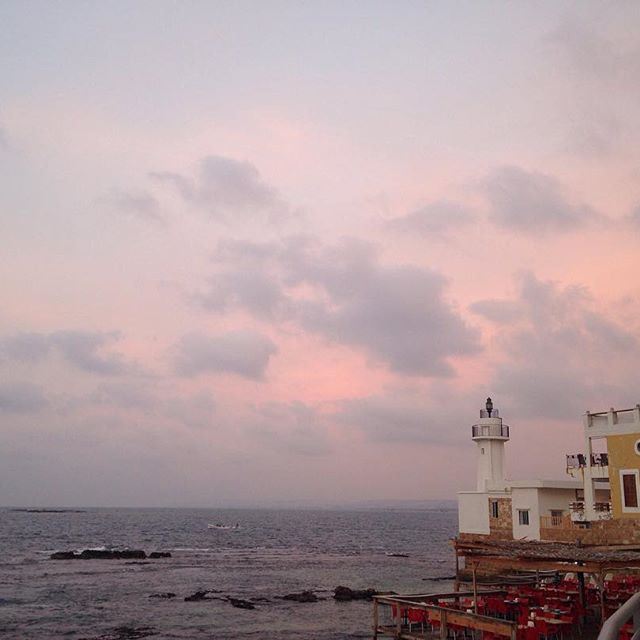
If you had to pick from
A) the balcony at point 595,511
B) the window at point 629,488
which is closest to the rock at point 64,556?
the balcony at point 595,511

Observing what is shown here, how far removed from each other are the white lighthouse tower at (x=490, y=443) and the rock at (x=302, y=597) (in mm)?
12833

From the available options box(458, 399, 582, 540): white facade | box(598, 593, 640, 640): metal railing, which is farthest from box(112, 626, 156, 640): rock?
box(598, 593, 640, 640): metal railing

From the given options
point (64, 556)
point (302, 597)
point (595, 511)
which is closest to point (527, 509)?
point (595, 511)

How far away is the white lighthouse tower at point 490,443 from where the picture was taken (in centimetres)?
4650

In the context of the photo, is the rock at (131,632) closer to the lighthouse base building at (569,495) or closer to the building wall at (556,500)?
the lighthouse base building at (569,495)

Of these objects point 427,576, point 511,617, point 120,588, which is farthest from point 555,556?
point 427,576

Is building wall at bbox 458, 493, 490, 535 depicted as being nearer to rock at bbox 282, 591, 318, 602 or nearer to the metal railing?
rock at bbox 282, 591, 318, 602

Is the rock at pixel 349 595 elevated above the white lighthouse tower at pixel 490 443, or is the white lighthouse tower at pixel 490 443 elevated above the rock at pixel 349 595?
the white lighthouse tower at pixel 490 443

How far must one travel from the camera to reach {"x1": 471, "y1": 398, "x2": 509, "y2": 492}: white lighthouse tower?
153 feet

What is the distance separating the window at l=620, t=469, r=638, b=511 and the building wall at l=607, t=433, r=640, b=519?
0.18 m

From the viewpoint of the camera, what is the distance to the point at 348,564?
65.9m

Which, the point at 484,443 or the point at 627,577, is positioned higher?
the point at 484,443

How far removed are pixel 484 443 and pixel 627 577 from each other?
59.2ft

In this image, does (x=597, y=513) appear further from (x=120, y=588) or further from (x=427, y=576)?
(x=120, y=588)
